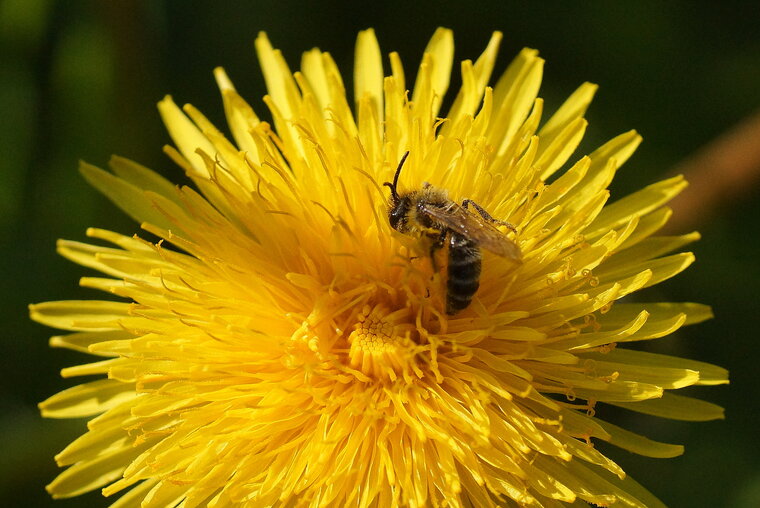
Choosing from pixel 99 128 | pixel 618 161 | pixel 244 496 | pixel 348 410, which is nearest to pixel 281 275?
pixel 348 410

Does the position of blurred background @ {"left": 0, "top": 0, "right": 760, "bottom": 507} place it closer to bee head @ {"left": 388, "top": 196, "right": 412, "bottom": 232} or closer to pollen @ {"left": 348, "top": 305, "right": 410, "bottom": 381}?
pollen @ {"left": 348, "top": 305, "right": 410, "bottom": 381}

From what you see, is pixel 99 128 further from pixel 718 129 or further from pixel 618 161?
pixel 718 129

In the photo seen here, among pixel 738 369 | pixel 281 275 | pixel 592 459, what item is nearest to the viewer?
pixel 592 459

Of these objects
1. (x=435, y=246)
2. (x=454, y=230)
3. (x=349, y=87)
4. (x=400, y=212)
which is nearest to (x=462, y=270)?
(x=454, y=230)

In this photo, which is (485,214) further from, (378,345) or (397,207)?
(378,345)

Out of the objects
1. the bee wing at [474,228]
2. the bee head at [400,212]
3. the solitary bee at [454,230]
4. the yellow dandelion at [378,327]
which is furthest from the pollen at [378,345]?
the bee wing at [474,228]

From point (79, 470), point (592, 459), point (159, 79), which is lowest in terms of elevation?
point (79, 470)

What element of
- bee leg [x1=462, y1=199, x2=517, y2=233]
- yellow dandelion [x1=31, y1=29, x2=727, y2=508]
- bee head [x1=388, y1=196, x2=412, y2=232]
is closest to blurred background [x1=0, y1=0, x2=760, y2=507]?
yellow dandelion [x1=31, y1=29, x2=727, y2=508]
